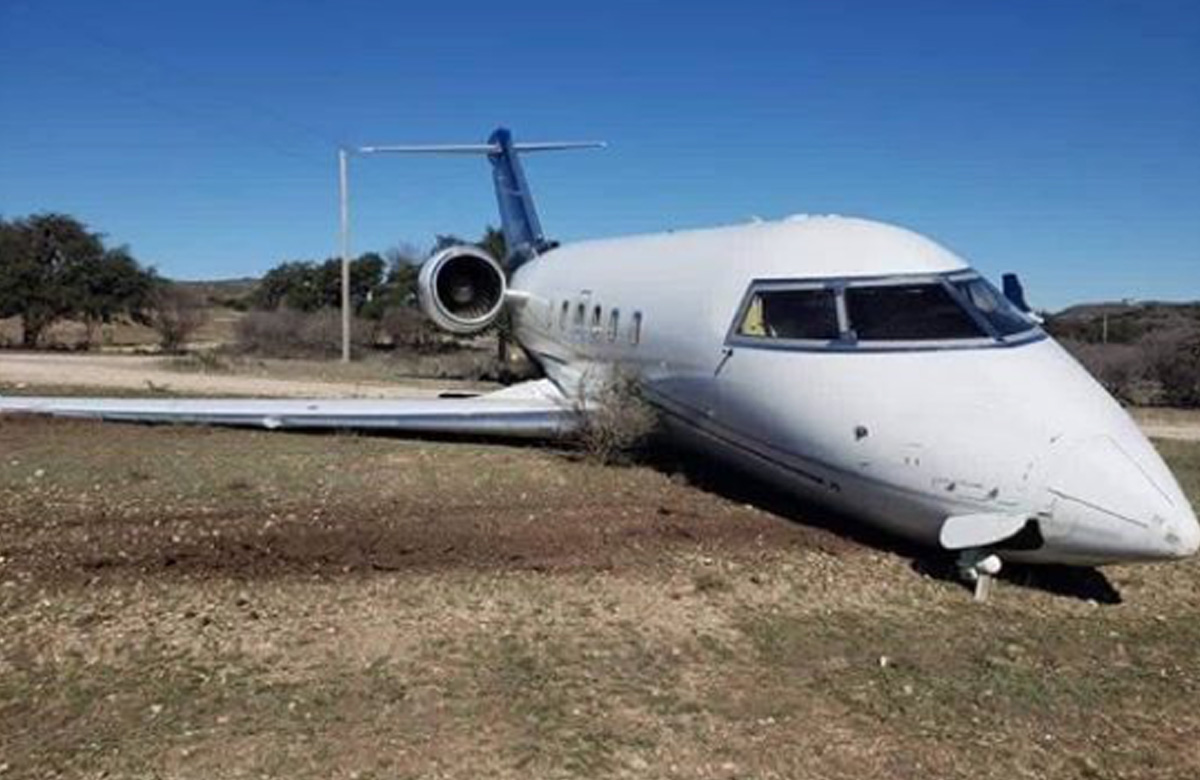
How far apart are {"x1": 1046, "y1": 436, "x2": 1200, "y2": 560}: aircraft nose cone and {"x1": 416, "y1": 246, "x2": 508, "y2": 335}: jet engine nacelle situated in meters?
14.0

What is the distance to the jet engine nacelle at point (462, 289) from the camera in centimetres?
2008

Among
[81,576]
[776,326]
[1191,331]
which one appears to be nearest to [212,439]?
[81,576]

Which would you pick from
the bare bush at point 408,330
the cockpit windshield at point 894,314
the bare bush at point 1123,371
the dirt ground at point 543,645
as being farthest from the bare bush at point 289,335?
the cockpit windshield at point 894,314

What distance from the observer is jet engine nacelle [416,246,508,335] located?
20.1 metres

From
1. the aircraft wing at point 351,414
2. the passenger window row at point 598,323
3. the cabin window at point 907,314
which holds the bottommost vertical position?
the aircraft wing at point 351,414

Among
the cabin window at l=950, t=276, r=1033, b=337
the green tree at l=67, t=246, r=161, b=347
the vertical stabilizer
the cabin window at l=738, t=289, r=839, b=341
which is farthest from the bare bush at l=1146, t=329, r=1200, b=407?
the green tree at l=67, t=246, r=161, b=347

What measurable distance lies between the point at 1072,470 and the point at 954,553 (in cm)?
155

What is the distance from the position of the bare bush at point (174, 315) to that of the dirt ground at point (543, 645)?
35546mm

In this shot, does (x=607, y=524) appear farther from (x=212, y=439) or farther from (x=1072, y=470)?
(x=212, y=439)

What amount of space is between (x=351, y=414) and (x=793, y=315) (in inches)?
275

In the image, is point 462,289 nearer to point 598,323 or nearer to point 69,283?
A: point 598,323

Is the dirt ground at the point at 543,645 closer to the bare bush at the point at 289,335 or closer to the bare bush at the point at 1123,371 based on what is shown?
the bare bush at the point at 1123,371

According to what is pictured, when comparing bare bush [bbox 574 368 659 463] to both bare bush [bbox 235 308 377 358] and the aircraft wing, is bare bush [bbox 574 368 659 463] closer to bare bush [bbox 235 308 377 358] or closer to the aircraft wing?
the aircraft wing

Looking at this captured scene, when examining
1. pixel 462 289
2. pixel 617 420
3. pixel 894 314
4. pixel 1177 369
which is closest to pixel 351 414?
pixel 617 420
